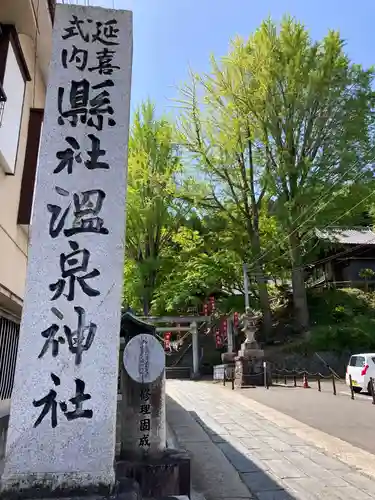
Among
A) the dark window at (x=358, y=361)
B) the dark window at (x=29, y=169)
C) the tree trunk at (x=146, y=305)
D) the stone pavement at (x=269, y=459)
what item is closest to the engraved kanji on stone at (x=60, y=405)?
the stone pavement at (x=269, y=459)

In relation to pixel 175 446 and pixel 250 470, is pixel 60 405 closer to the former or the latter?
pixel 250 470

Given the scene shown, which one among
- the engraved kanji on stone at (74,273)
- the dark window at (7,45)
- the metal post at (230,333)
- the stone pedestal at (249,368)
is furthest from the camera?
the metal post at (230,333)

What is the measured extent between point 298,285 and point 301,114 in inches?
396

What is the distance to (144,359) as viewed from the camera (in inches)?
196

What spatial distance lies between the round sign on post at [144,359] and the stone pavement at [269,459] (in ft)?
4.89

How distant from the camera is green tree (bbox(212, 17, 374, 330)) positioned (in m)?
21.7

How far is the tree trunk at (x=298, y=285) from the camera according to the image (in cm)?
2306

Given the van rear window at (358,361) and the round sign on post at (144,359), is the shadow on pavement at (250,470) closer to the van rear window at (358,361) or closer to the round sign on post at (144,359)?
the round sign on post at (144,359)

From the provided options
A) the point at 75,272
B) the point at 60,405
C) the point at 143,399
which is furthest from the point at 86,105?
the point at 143,399

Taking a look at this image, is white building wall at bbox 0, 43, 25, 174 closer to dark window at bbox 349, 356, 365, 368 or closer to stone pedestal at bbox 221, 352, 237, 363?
dark window at bbox 349, 356, 365, 368

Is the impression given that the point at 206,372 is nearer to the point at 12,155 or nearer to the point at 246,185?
the point at 246,185

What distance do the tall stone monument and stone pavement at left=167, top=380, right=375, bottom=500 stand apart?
223 cm

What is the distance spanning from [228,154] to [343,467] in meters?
20.1

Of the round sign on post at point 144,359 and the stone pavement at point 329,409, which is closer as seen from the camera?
the round sign on post at point 144,359
